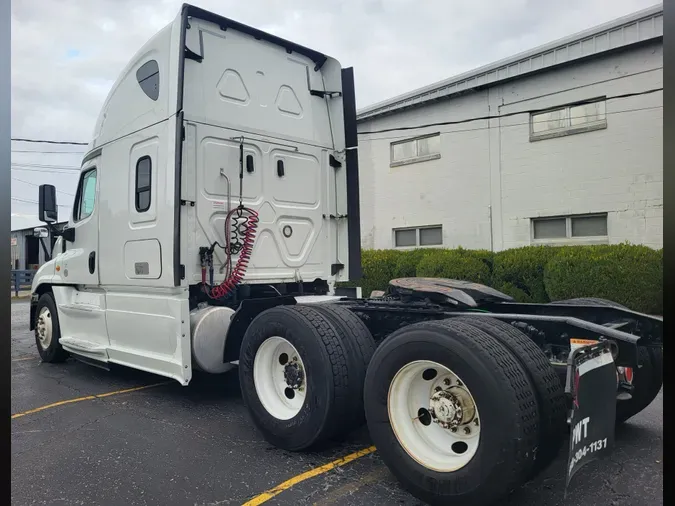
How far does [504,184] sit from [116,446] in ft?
35.1

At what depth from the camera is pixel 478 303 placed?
4.52m

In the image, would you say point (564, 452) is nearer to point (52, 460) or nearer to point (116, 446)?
point (116, 446)

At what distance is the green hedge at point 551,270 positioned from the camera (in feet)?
30.7

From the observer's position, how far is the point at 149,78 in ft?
17.5

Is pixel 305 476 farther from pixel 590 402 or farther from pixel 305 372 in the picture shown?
pixel 590 402

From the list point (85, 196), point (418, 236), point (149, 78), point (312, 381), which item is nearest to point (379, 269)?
point (418, 236)

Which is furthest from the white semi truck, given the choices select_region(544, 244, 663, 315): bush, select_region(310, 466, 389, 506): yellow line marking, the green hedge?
select_region(544, 244, 663, 315): bush

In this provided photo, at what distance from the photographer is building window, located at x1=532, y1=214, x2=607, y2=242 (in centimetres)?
1113

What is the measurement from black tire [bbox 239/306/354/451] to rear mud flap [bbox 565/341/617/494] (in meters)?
1.52

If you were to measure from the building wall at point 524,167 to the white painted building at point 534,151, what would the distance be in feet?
0.08

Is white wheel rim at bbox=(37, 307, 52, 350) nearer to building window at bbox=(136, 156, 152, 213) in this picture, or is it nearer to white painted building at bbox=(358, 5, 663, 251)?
building window at bbox=(136, 156, 152, 213)

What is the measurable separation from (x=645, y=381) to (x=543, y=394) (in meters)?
1.61

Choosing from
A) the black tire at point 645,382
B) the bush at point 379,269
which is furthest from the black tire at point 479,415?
the bush at point 379,269

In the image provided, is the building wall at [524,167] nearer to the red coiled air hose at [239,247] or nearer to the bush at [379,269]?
the bush at [379,269]
